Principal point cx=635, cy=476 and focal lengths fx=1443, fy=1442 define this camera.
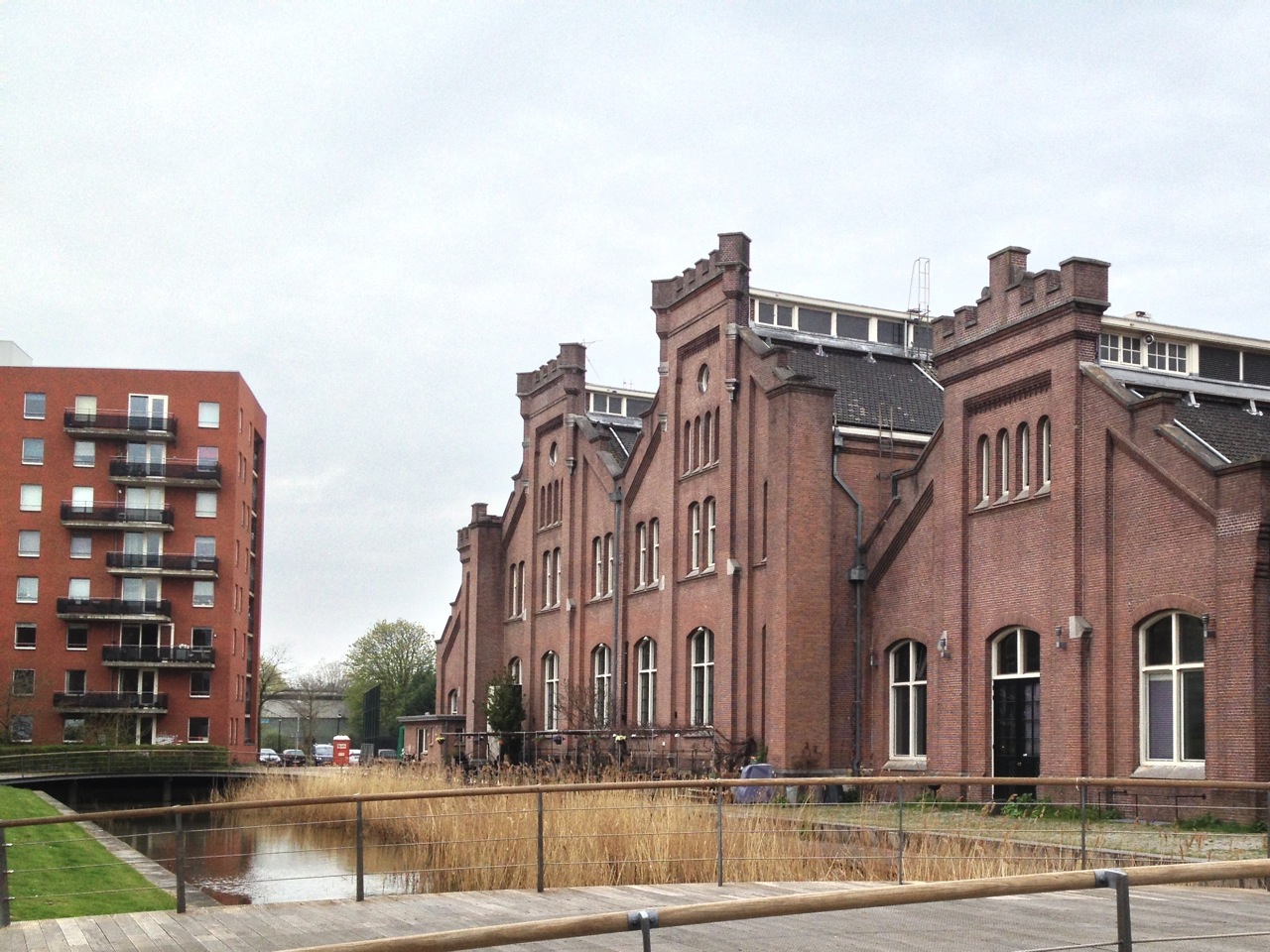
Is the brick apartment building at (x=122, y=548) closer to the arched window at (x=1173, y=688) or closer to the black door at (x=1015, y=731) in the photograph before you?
the black door at (x=1015, y=731)

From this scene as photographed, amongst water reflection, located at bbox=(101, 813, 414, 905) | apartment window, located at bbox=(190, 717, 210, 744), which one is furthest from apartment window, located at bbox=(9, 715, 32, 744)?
water reflection, located at bbox=(101, 813, 414, 905)

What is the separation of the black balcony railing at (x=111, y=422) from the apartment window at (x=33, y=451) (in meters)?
1.66

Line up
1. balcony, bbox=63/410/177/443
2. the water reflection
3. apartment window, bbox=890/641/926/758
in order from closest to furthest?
the water reflection
apartment window, bbox=890/641/926/758
balcony, bbox=63/410/177/443

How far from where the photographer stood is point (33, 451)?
7462 centimetres

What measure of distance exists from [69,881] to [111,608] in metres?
57.1

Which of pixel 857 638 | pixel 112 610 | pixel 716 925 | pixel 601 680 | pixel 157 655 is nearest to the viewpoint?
pixel 716 925

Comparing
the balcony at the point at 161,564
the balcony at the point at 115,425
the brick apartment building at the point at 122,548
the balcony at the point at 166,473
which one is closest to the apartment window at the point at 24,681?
the brick apartment building at the point at 122,548

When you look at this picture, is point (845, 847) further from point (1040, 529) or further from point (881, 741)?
point (881, 741)

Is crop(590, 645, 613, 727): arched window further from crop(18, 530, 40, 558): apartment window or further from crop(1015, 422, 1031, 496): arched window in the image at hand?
crop(18, 530, 40, 558): apartment window

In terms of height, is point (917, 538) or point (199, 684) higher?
point (917, 538)

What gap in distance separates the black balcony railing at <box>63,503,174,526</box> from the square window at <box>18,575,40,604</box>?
349 centimetres

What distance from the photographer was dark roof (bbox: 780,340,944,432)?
118 feet

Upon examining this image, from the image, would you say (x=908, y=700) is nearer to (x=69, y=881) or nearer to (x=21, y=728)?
(x=69, y=881)

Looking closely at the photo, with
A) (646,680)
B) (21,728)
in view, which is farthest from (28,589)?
(646,680)
